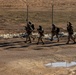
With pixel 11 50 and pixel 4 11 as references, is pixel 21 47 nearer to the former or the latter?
pixel 11 50

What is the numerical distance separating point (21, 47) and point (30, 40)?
1.64m

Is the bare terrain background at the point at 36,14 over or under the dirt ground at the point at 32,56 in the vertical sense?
under

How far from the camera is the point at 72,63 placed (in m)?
17.6

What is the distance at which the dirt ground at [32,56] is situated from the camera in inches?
629

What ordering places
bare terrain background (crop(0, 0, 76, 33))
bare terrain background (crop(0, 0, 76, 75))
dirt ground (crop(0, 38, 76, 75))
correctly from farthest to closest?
1. bare terrain background (crop(0, 0, 76, 33))
2. bare terrain background (crop(0, 0, 76, 75))
3. dirt ground (crop(0, 38, 76, 75))

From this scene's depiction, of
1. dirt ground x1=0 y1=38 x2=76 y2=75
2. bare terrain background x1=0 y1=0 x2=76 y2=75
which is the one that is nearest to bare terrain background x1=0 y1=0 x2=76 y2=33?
bare terrain background x1=0 y1=0 x2=76 y2=75

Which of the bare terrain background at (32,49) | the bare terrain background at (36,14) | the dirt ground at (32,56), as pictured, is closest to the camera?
the dirt ground at (32,56)

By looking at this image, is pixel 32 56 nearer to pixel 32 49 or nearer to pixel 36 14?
pixel 32 49

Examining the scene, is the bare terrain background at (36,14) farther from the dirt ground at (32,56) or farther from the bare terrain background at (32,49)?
the dirt ground at (32,56)

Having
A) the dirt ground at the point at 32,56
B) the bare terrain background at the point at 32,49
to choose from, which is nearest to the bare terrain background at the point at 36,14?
the bare terrain background at the point at 32,49

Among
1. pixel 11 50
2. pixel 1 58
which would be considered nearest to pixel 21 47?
pixel 11 50

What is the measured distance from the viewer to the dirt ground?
52.4ft

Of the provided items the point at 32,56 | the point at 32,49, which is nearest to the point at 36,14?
the point at 32,49

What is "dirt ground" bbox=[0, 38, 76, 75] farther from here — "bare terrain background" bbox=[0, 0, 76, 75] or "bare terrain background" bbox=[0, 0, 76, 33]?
"bare terrain background" bbox=[0, 0, 76, 33]
